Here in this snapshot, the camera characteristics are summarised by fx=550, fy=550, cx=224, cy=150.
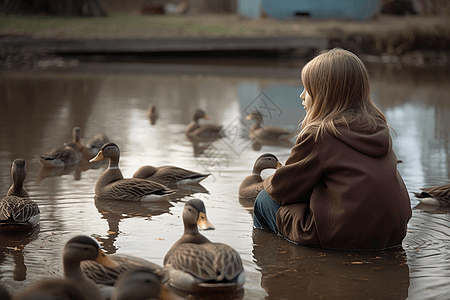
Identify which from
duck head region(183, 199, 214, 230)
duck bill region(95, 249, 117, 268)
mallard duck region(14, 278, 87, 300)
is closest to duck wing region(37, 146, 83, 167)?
duck head region(183, 199, 214, 230)

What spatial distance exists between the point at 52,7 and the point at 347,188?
86.9 ft

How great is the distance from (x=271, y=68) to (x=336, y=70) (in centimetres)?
1640

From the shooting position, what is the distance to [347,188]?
3.88 meters

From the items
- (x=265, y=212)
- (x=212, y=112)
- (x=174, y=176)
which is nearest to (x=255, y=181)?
(x=174, y=176)

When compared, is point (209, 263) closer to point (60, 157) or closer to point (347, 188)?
point (347, 188)

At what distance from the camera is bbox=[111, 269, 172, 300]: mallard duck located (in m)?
2.71

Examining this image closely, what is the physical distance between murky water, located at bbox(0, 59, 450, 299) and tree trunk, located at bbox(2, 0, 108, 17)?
11.9 m

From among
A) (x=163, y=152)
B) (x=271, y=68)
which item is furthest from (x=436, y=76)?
(x=163, y=152)

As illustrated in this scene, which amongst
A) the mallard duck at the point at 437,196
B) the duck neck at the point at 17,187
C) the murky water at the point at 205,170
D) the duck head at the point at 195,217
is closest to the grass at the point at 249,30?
the murky water at the point at 205,170

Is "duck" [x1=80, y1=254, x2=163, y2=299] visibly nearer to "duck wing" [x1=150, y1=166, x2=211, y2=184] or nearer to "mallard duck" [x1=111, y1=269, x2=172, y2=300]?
"mallard duck" [x1=111, y1=269, x2=172, y2=300]

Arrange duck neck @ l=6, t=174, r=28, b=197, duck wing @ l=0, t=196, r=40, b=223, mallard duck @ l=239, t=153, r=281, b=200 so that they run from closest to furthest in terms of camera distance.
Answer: duck wing @ l=0, t=196, r=40, b=223, duck neck @ l=6, t=174, r=28, b=197, mallard duck @ l=239, t=153, r=281, b=200

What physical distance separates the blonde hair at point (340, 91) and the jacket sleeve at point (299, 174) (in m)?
Answer: 0.11

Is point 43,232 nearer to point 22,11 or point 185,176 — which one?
point 185,176

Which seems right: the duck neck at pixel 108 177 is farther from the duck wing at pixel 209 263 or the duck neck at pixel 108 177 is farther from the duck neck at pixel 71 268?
the duck neck at pixel 71 268
